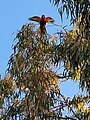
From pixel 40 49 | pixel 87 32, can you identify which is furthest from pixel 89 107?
pixel 87 32

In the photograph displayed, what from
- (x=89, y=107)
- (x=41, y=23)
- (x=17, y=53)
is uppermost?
(x=41, y=23)

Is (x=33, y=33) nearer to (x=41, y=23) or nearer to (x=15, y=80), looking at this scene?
(x=41, y=23)

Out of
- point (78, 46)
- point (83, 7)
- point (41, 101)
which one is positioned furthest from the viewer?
point (41, 101)

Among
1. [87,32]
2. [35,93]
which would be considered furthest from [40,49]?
[87,32]

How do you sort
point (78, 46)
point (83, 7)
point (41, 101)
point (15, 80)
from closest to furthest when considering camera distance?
point (83, 7) < point (78, 46) < point (41, 101) < point (15, 80)

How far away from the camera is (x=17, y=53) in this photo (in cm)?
605

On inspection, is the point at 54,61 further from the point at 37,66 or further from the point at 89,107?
the point at 89,107

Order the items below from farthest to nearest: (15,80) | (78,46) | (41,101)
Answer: (15,80), (41,101), (78,46)

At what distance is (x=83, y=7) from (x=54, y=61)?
130 cm

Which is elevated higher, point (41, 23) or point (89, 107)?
point (41, 23)

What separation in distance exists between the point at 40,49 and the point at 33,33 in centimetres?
28

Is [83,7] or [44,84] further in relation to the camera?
[44,84]

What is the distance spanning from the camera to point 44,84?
569 cm

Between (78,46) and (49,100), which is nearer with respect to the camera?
(78,46)
